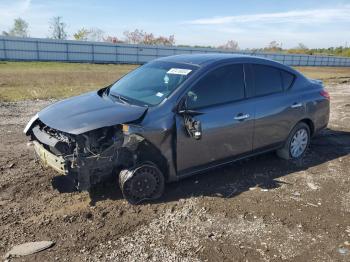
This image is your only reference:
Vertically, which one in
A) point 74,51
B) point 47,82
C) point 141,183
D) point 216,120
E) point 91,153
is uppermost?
→ point 216,120

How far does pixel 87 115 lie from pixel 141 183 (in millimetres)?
1012

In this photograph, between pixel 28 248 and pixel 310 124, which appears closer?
pixel 28 248

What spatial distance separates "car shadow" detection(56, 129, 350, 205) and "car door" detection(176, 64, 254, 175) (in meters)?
0.33

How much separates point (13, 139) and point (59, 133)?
9.93 ft

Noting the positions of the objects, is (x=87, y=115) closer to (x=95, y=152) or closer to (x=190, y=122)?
(x=95, y=152)

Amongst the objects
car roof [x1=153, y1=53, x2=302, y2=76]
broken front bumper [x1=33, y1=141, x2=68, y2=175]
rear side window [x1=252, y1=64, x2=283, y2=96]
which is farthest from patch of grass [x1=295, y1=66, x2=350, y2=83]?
broken front bumper [x1=33, y1=141, x2=68, y2=175]

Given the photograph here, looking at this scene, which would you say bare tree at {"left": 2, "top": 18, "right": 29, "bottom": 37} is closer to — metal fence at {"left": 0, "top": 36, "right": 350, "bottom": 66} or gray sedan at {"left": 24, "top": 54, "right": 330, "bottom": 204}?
metal fence at {"left": 0, "top": 36, "right": 350, "bottom": 66}

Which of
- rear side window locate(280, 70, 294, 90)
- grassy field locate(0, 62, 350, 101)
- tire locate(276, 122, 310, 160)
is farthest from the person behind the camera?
grassy field locate(0, 62, 350, 101)

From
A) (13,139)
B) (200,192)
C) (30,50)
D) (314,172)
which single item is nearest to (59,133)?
(200,192)

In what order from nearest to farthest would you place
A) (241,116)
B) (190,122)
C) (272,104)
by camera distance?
(190,122)
(241,116)
(272,104)

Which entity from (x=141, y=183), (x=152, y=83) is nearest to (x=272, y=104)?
(x=152, y=83)

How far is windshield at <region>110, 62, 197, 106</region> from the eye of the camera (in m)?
4.81

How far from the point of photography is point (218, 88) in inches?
198

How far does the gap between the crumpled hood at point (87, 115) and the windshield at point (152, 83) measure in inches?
10.1
